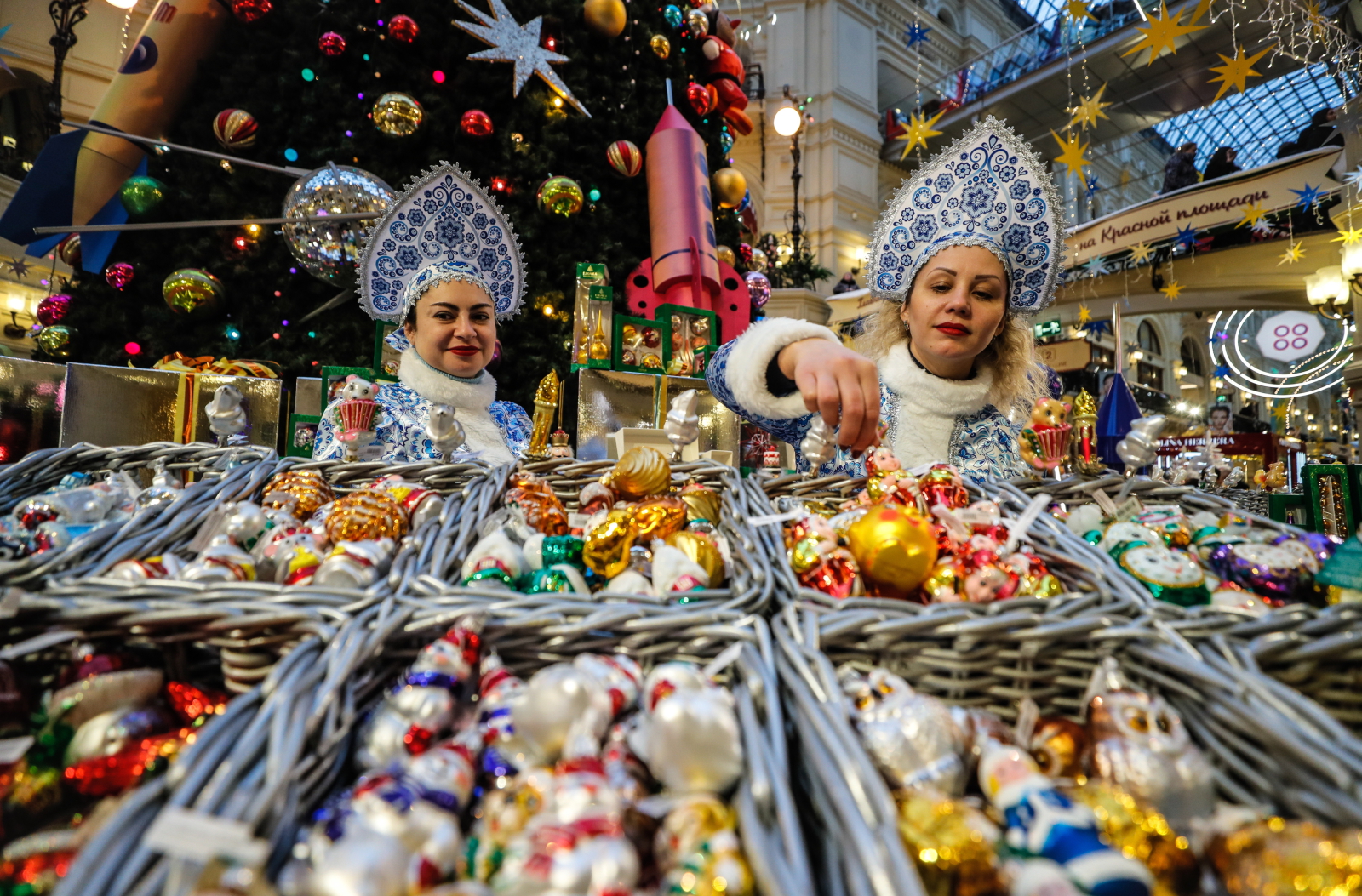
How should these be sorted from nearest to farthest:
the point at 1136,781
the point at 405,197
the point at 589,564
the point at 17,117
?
the point at 1136,781 → the point at 589,564 → the point at 405,197 → the point at 17,117

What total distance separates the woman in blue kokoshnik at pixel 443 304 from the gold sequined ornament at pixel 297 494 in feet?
3.19

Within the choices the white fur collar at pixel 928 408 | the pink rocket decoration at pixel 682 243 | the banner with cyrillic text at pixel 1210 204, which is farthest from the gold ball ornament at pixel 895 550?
the banner with cyrillic text at pixel 1210 204

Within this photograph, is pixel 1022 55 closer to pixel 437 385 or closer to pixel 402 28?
pixel 402 28

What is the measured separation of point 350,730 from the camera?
449mm

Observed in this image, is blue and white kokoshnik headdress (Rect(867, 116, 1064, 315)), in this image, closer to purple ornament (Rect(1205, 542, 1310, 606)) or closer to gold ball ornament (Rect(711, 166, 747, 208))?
purple ornament (Rect(1205, 542, 1310, 606))

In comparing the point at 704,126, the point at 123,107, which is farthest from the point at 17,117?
the point at 704,126

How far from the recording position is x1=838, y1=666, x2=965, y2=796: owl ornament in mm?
428

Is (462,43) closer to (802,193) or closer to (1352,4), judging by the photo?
(1352,4)

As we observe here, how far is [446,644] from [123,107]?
13.9 ft

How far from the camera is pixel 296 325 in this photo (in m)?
3.25

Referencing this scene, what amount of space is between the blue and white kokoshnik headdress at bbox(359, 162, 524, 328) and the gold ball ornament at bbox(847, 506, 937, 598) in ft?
5.46

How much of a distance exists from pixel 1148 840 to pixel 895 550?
0.27m

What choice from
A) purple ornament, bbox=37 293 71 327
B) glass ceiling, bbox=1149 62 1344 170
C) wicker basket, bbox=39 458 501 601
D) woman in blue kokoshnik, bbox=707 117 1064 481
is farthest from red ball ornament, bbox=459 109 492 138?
glass ceiling, bbox=1149 62 1344 170

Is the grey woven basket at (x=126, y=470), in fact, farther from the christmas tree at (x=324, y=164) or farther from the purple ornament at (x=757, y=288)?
the purple ornament at (x=757, y=288)
